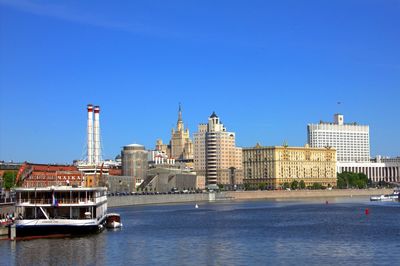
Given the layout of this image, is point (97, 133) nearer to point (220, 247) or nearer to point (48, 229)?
point (48, 229)

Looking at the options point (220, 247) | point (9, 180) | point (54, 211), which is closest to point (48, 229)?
point (54, 211)

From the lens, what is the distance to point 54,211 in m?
77.5

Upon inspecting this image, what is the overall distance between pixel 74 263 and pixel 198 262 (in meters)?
10.3

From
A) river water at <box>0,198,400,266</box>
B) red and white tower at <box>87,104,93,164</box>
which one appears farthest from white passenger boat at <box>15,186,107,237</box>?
red and white tower at <box>87,104,93,164</box>

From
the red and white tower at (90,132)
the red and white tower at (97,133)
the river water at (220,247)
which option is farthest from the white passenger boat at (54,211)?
the red and white tower at (97,133)

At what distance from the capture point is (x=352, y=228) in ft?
308

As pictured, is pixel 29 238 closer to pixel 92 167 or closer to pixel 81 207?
pixel 81 207

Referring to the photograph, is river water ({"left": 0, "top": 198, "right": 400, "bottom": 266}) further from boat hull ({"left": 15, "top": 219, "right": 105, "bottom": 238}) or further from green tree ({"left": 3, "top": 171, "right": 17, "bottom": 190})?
green tree ({"left": 3, "top": 171, "right": 17, "bottom": 190})

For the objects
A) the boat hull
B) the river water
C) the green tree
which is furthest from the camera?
the green tree

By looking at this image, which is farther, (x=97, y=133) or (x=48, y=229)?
(x=97, y=133)

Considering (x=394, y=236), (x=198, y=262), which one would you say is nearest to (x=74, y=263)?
(x=198, y=262)

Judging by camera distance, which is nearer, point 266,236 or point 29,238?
point 29,238

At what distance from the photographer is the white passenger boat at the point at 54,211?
2950 inches

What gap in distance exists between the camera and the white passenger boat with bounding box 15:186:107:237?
74.9 meters
